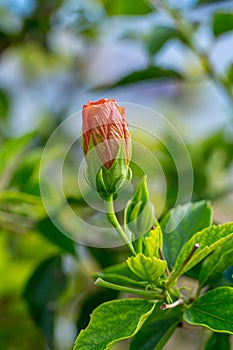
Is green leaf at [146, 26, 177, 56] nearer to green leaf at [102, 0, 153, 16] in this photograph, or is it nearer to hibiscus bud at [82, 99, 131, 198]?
green leaf at [102, 0, 153, 16]

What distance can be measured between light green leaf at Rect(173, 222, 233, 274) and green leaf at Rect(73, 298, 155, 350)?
4 cm

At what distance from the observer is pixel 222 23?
0.78 m

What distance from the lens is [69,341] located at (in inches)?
33.3

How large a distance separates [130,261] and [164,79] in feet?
1.54

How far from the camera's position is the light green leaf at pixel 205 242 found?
1.23 ft

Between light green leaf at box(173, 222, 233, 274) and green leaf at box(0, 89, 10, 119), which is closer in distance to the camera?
light green leaf at box(173, 222, 233, 274)

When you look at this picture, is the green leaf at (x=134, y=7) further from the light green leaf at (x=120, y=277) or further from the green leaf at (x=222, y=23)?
the light green leaf at (x=120, y=277)

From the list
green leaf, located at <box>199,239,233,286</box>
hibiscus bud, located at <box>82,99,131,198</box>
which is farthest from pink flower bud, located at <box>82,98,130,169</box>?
green leaf, located at <box>199,239,233,286</box>

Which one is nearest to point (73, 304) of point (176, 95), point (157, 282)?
point (157, 282)

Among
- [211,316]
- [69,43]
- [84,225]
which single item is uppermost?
[69,43]

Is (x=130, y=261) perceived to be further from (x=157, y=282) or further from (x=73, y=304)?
(x=73, y=304)

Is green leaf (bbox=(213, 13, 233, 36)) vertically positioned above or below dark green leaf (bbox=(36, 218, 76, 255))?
above

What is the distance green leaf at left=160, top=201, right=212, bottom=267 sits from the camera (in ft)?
1.49

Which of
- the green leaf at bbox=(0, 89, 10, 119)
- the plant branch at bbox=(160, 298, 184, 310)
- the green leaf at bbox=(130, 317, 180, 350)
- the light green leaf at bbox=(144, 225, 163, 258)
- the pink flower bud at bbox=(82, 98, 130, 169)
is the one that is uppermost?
the green leaf at bbox=(0, 89, 10, 119)
